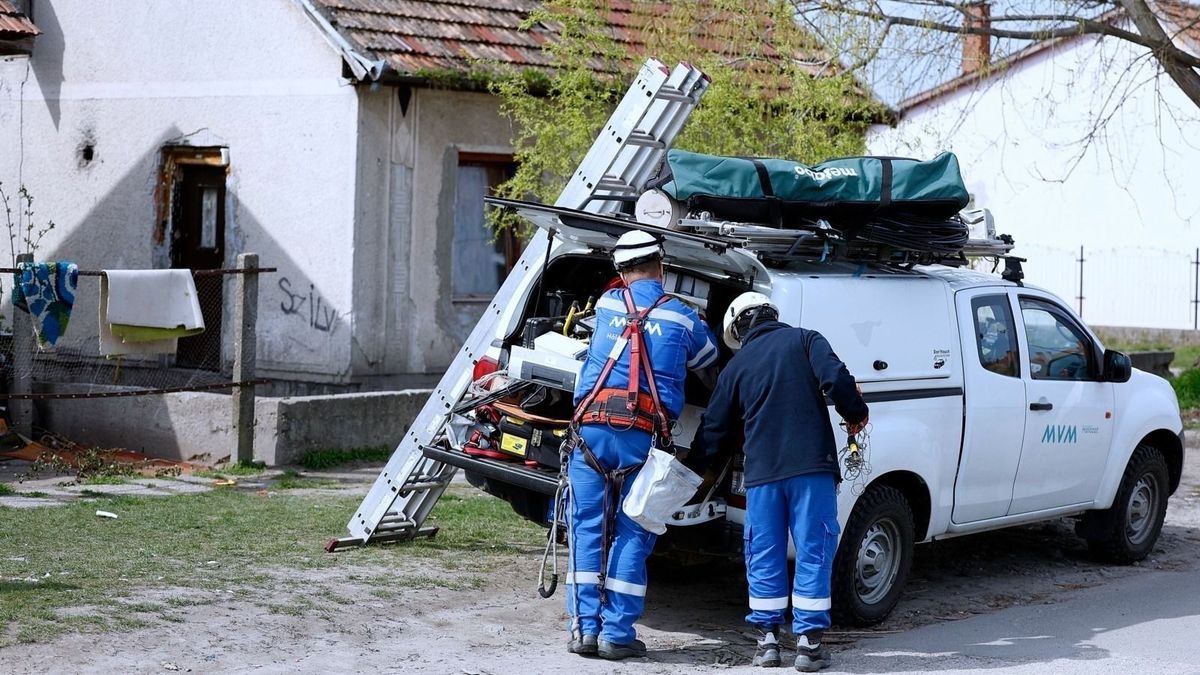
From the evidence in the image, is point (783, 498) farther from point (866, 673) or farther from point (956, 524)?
point (956, 524)

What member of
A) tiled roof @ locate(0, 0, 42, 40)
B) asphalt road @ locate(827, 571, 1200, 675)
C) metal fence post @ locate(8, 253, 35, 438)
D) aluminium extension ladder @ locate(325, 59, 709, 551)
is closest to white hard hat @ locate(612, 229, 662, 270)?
aluminium extension ladder @ locate(325, 59, 709, 551)

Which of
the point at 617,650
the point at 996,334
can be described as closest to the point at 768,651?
the point at 617,650

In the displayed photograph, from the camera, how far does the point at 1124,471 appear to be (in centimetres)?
876

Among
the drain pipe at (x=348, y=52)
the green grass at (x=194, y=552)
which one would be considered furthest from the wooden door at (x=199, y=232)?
the green grass at (x=194, y=552)

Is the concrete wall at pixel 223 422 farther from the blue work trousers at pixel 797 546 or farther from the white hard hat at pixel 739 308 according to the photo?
the blue work trousers at pixel 797 546

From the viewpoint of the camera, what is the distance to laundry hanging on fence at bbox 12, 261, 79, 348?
10961mm

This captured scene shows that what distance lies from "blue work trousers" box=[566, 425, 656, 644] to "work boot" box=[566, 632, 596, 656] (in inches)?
1.1

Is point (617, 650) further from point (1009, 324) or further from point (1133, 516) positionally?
point (1133, 516)

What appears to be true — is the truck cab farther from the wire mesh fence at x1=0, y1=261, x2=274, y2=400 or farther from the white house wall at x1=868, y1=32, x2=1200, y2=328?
the white house wall at x1=868, y1=32, x2=1200, y2=328

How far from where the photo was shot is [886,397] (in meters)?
7.08

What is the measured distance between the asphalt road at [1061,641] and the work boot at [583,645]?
1.06m

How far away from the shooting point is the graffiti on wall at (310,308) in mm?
13781

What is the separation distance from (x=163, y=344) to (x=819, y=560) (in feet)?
21.8

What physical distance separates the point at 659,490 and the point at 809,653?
→ 0.97 m
